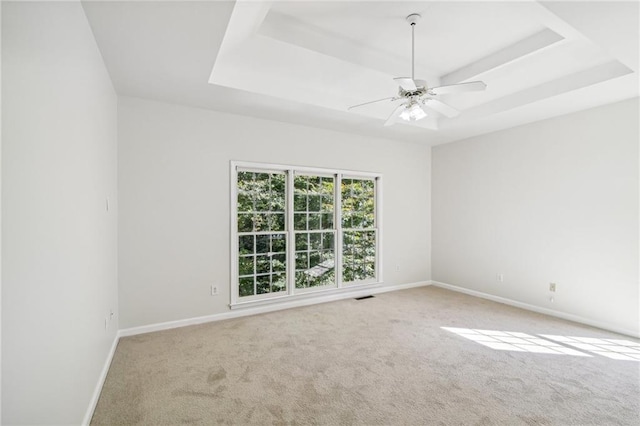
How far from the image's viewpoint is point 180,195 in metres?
3.62

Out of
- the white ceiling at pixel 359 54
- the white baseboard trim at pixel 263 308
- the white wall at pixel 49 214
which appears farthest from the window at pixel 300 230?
the white wall at pixel 49 214

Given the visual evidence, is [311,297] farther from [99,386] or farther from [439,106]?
[439,106]

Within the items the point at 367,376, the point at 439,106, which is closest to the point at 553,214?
the point at 439,106

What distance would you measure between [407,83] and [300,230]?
255 centimetres

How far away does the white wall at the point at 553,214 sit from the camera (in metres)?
3.49

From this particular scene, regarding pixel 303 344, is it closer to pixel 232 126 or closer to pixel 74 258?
pixel 74 258

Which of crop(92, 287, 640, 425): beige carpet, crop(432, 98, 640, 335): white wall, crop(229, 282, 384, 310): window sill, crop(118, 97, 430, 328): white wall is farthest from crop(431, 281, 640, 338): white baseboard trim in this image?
crop(118, 97, 430, 328): white wall

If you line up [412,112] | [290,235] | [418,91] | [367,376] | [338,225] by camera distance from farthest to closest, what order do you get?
1. [338,225]
2. [290,235]
3. [412,112]
4. [418,91]
5. [367,376]

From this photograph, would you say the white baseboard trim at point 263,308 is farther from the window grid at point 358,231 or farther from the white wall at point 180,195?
the window grid at point 358,231

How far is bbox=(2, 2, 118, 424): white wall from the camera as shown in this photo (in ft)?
3.60

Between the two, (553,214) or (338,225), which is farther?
(338,225)

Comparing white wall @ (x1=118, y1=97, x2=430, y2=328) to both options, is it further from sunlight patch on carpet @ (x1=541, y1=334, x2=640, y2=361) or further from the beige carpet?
sunlight patch on carpet @ (x1=541, y1=334, x2=640, y2=361)

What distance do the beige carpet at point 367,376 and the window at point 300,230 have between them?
0.68 m

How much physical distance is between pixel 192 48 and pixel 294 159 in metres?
2.13
